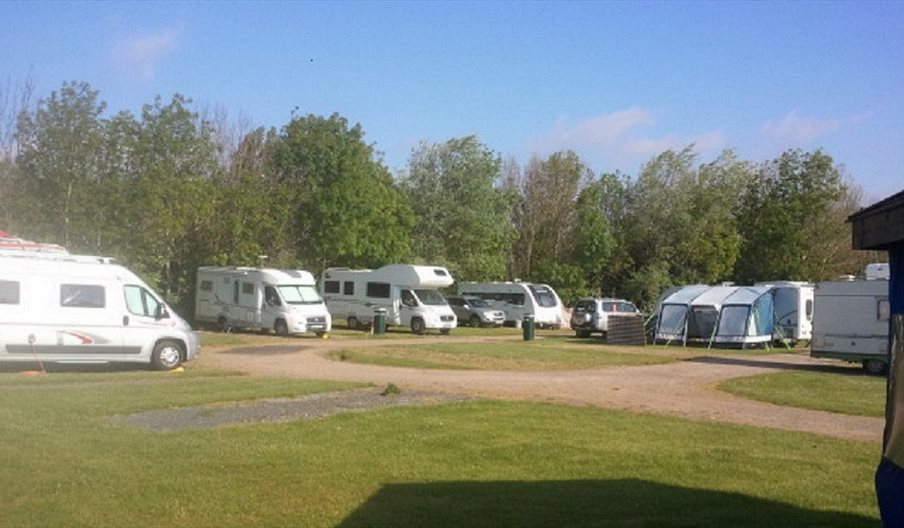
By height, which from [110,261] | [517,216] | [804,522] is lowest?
[804,522]

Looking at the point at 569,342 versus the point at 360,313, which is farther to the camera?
the point at 360,313

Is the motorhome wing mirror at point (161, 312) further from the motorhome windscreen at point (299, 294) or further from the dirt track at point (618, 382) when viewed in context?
the motorhome windscreen at point (299, 294)

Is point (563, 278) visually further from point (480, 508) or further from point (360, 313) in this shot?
point (480, 508)

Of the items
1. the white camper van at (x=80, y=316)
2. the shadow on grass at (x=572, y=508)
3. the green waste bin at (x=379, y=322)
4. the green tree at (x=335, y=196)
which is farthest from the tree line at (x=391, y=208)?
the shadow on grass at (x=572, y=508)

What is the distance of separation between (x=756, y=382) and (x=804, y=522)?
15669 millimetres

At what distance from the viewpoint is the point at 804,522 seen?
8250 millimetres

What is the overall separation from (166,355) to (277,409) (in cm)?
788

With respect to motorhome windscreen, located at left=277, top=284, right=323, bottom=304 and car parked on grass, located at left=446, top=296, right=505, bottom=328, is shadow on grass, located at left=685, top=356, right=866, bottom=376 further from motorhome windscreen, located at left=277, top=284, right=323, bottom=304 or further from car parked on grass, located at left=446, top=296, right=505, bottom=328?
car parked on grass, located at left=446, top=296, right=505, bottom=328

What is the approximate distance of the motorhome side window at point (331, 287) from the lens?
43.1 metres

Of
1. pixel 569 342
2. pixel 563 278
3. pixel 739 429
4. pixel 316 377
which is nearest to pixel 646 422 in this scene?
pixel 739 429

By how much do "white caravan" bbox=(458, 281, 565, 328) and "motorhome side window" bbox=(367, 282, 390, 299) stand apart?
32.2ft

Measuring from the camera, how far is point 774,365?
2980cm

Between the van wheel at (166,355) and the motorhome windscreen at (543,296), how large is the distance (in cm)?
2859

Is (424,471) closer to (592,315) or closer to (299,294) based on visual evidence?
(299,294)
